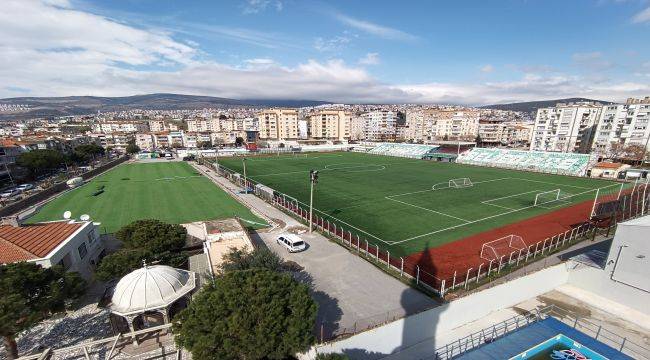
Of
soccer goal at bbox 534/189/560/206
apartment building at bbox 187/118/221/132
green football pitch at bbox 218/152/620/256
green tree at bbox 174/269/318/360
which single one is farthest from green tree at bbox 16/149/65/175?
apartment building at bbox 187/118/221/132

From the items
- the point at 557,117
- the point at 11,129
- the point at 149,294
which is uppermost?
the point at 557,117

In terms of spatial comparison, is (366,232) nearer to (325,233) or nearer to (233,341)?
(325,233)

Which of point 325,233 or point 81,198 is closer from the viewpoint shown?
point 325,233

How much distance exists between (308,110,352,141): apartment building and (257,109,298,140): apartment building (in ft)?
35.4

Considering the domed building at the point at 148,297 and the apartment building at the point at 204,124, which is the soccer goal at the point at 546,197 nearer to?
the domed building at the point at 148,297

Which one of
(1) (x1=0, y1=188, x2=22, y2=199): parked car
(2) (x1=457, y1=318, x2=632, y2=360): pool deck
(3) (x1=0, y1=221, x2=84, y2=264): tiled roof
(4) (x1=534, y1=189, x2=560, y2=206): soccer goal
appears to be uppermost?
(3) (x1=0, y1=221, x2=84, y2=264): tiled roof

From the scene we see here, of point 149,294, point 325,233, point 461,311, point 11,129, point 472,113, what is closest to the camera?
point 149,294

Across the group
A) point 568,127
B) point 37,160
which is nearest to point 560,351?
point 37,160

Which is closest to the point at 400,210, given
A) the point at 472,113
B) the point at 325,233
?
the point at 325,233

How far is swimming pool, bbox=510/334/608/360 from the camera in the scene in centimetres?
1232

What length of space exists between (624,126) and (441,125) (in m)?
65.2

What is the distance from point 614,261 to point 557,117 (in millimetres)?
96084

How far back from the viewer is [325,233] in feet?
96.0

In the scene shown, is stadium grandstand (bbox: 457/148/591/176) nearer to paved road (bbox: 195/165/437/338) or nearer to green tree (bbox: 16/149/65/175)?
paved road (bbox: 195/165/437/338)
